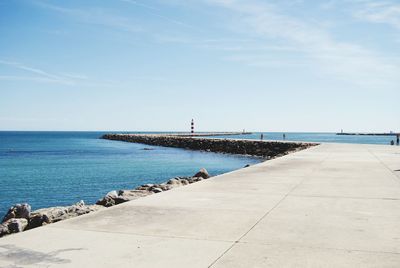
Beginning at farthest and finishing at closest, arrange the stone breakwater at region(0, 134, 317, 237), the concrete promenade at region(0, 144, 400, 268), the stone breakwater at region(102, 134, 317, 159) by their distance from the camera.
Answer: the stone breakwater at region(102, 134, 317, 159), the stone breakwater at region(0, 134, 317, 237), the concrete promenade at region(0, 144, 400, 268)

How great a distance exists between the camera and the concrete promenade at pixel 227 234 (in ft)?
12.0

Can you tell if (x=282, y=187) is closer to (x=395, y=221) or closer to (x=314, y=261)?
(x=395, y=221)

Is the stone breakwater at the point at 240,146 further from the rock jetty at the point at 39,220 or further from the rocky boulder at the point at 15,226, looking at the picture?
the rocky boulder at the point at 15,226

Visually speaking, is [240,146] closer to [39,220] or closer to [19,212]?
[19,212]

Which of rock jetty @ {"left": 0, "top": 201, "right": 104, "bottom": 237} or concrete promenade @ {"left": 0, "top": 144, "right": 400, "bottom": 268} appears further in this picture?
rock jetty @ {"left": 0, "top": 201, "right": 104, "bottom": 237}

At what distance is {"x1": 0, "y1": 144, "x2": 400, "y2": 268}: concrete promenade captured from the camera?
3.67 metres

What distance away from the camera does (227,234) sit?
4527mm

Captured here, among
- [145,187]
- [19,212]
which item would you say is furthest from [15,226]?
[145,187]

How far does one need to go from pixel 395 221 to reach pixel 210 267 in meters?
2.86

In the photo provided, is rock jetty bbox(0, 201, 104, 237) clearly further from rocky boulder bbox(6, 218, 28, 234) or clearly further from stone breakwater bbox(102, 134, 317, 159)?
stone breakwater bbox(102, 134, 317, 159)

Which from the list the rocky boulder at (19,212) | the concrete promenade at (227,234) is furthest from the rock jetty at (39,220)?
the rocky boulder at (19,212)

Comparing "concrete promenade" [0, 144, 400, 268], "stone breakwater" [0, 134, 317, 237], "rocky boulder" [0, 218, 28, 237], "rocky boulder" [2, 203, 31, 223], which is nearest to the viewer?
"concrete promenade" [0, 144, 400, 268]

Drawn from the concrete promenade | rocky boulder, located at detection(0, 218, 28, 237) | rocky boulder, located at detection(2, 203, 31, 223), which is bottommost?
rocky boulder, located at detection(2, 203, 31, 223)

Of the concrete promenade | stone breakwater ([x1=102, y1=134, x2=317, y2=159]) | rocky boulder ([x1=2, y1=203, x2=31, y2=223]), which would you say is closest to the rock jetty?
the concrete promenade
